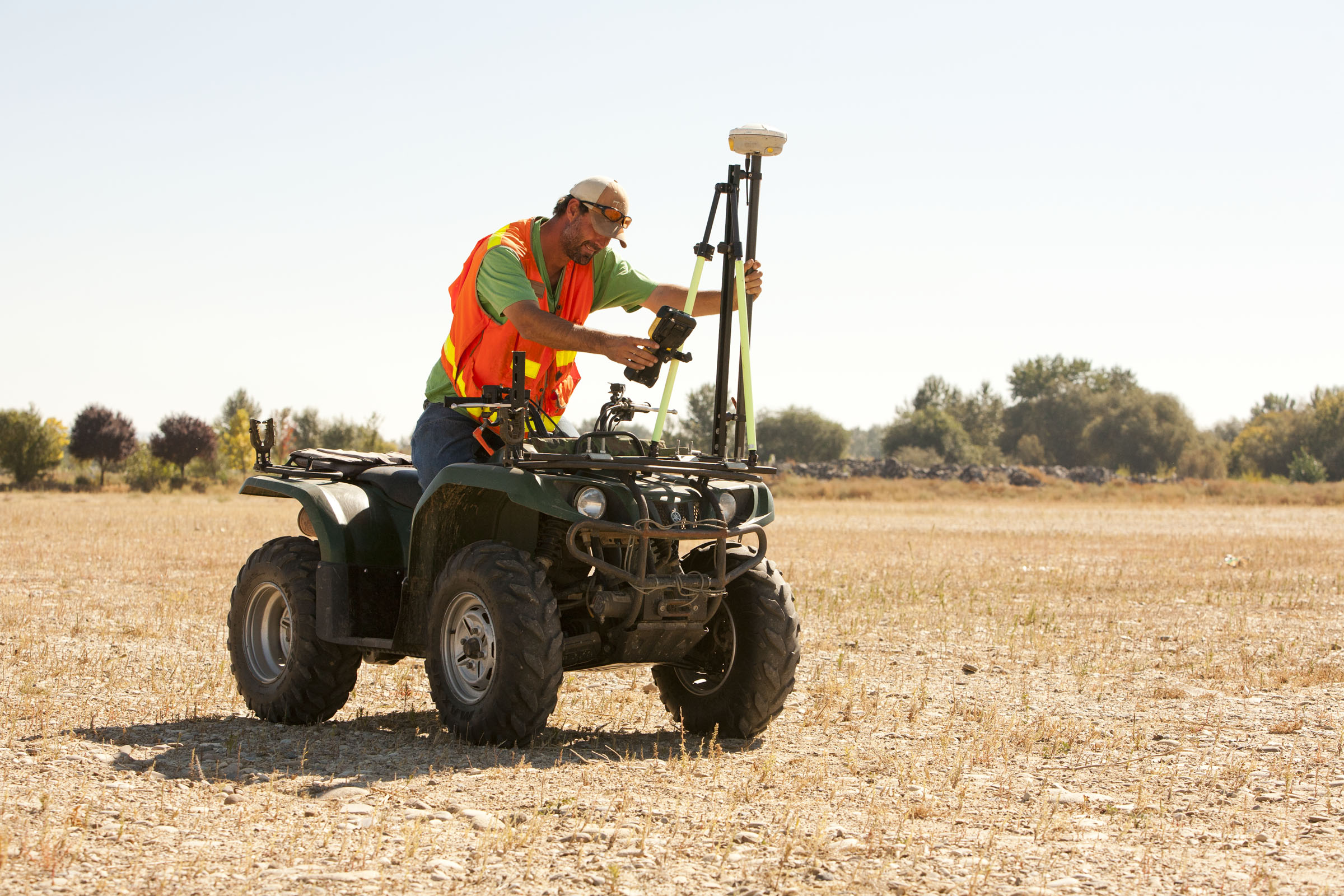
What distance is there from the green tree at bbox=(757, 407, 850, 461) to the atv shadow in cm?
10994

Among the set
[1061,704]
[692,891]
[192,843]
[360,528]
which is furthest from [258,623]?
[1061,704]

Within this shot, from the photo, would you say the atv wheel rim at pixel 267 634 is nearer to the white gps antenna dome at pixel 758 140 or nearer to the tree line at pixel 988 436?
the white gps antenna dome at pixel 758 140

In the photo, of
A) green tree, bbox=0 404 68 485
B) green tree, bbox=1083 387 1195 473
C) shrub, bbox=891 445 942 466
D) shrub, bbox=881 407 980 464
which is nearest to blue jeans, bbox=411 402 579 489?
green tree, bbox=0 404 68 485

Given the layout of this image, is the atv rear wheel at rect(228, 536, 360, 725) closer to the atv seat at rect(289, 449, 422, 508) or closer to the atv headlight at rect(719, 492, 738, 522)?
the atv seat at rect(289, 449, 422, 508)

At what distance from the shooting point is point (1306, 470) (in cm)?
8550

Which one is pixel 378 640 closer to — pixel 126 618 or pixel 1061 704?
pixel 1061 704

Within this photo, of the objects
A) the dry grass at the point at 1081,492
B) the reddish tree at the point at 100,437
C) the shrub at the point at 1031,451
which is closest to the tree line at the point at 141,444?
the reddish tree at the point at 100,437

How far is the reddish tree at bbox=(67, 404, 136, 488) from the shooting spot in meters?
65.6

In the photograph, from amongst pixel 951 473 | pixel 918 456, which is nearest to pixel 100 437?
pixel 951 473

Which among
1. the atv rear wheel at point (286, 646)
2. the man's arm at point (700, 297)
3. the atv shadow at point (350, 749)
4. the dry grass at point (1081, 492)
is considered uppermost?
the man's arm at point (700, 297)

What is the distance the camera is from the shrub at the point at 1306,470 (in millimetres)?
84188

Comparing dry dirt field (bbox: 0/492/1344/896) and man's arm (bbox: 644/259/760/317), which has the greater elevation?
man's arm (bbox: 644/259/760/317)

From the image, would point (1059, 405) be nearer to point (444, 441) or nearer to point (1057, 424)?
point (1057, 424)

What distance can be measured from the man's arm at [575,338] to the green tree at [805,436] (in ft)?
363
